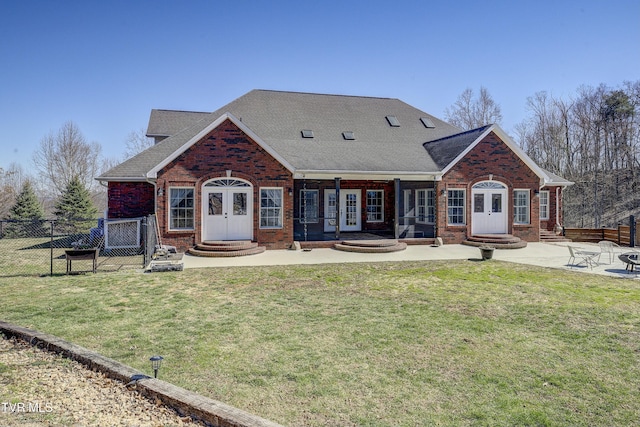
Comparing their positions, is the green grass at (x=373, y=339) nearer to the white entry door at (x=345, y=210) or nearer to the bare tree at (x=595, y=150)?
the white entry door at (x=345, y=210)

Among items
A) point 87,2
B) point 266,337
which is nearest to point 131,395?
point 266,337

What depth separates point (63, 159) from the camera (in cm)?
3822

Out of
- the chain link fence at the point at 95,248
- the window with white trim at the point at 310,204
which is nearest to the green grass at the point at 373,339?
the chain link fence at the point at 95,248

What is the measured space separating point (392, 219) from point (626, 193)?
955 inches

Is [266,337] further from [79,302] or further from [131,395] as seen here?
[79,302]

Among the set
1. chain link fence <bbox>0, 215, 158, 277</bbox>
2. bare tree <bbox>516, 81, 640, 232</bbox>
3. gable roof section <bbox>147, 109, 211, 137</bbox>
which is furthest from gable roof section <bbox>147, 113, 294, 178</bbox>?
bare tree <bbox>516, 81, 640, 232</bbox>

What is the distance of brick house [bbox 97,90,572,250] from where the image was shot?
14.6m

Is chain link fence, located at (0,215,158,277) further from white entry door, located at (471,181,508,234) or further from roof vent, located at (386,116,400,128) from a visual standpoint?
roof vent, located at (386,116,400,128)

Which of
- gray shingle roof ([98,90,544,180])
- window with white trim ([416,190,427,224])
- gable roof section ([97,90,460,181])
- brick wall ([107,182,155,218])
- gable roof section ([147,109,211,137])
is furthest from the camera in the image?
gable roof section ([147,109,211,137])

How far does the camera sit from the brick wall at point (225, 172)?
1422cm

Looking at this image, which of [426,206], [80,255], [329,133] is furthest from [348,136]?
[80,255]

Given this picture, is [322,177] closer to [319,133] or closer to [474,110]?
[319,133]

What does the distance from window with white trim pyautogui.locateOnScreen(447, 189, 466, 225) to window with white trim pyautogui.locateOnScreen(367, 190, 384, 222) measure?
150 inches

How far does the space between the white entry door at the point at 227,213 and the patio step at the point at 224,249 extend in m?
0.62
